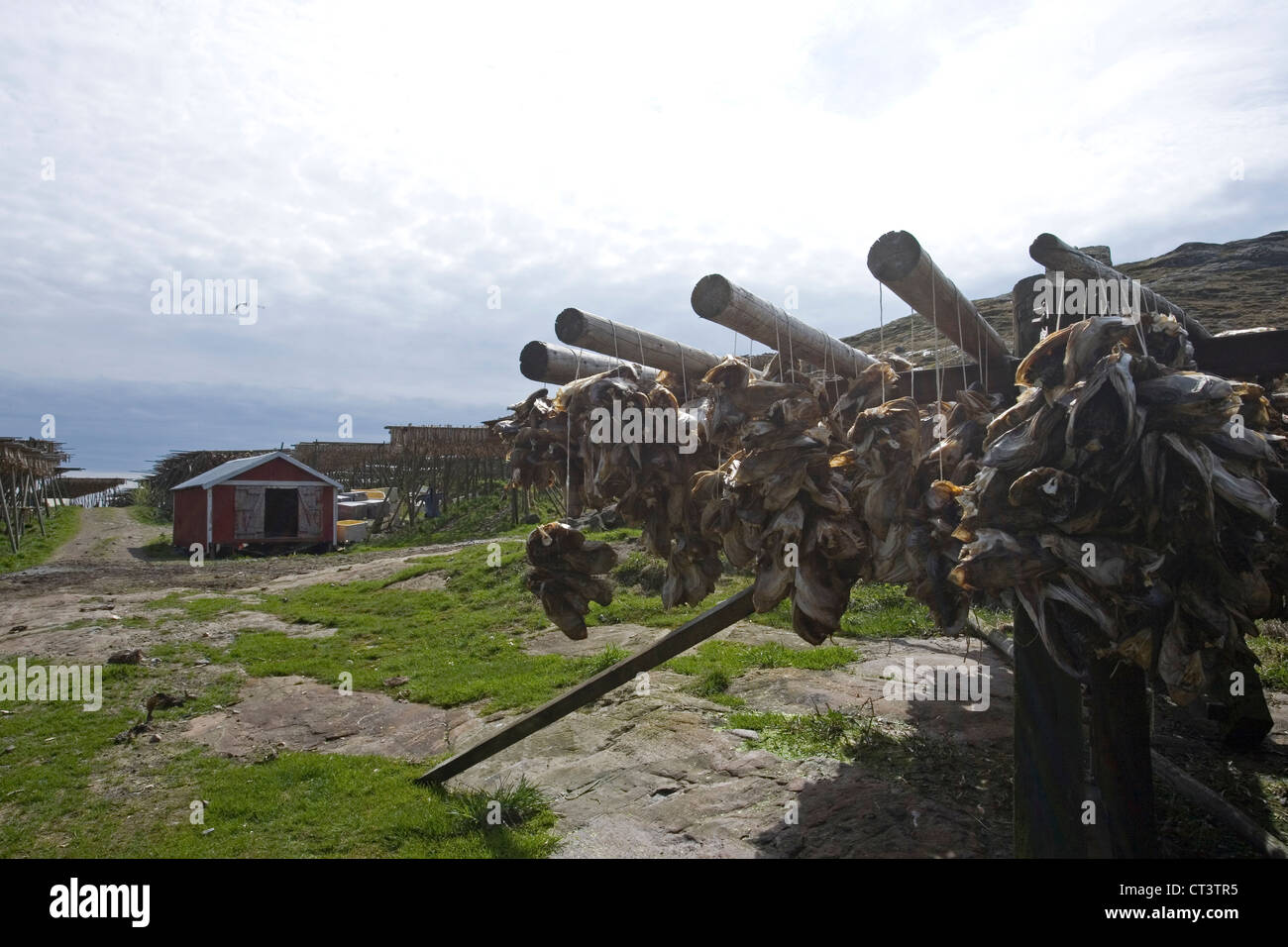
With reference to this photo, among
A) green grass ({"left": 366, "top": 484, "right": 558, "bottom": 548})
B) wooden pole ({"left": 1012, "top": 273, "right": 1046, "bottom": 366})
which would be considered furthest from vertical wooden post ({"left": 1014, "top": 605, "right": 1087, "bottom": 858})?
green grass ({"left": 366, "top": 484, "right": 558, "bottom": 548})

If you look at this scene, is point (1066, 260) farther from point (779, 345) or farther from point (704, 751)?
point (704, 751)

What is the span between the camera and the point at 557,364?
387 cm

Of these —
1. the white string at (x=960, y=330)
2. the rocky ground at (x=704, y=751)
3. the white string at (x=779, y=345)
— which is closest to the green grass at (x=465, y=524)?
the rocky ground at (x=704, y=751)

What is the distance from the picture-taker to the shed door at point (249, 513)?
28094mm

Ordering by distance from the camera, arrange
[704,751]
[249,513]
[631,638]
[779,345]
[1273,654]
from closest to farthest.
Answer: [779,345] < [704,751] < [1273,654] < [631,638] < [249,513]

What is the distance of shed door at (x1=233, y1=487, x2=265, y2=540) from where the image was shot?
92.2ft

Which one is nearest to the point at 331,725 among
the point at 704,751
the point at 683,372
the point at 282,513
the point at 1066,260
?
the point at 704,751

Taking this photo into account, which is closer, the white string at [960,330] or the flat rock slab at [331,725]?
the white string at [960,330]

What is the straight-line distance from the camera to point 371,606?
1509cm

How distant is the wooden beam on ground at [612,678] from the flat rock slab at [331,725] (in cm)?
159

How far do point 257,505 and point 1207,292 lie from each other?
29709 mm

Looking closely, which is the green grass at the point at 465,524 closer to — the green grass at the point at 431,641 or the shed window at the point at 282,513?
the shed window at the point at 282,513

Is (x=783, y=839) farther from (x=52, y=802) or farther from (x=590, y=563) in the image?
(x=52, y=802)
